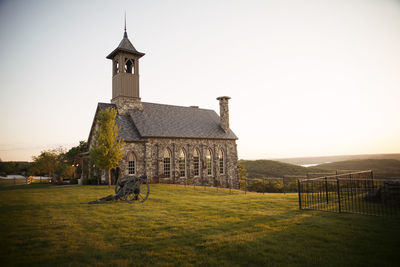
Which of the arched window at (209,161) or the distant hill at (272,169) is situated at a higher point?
the arched window at (209,161)

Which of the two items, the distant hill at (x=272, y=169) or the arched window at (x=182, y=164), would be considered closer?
the arched window at (x=182, y=164)

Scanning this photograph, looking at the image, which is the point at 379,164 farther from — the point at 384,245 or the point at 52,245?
the point at 52,245

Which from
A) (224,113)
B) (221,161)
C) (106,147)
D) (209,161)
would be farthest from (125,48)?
(221,161)

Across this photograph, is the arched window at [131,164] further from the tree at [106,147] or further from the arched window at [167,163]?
the arched window at [167,163]

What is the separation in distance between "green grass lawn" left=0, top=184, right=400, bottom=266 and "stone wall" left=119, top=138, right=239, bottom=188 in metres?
14.9

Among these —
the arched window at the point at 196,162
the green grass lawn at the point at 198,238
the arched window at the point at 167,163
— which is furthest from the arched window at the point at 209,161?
the green grass lawn at the point at 198,238

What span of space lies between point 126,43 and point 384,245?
3199 centimetres

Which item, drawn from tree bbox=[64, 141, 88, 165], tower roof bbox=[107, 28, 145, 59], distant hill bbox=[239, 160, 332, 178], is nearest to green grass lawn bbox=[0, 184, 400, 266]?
tower roof bbox=[107, 28, 145, 59]

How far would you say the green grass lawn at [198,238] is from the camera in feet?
19.8

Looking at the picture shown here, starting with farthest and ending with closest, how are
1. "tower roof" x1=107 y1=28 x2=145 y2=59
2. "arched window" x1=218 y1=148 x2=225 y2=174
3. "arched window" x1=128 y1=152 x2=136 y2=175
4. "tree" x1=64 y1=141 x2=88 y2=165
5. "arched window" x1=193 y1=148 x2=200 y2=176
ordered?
"tree" x1=64 y1=141 x2=88 y2=165 → "arched window" x1=218 y1=148 x2=225 y2=174 → "arched window" x1=193 y1=148 x2=200 y2=176 → "tower roof" x1=107 y1=28 x2=145 y2=59 → "arched window" x1=128 y1=152 x2=136 y2=175

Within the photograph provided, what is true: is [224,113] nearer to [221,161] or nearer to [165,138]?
[221,161]

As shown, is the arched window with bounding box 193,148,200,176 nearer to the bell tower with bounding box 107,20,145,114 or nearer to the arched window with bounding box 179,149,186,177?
the arched window with bounding box 179,149,186,177

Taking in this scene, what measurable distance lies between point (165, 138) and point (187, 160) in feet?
13.3

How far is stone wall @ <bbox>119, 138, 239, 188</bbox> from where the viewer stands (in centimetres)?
2656
